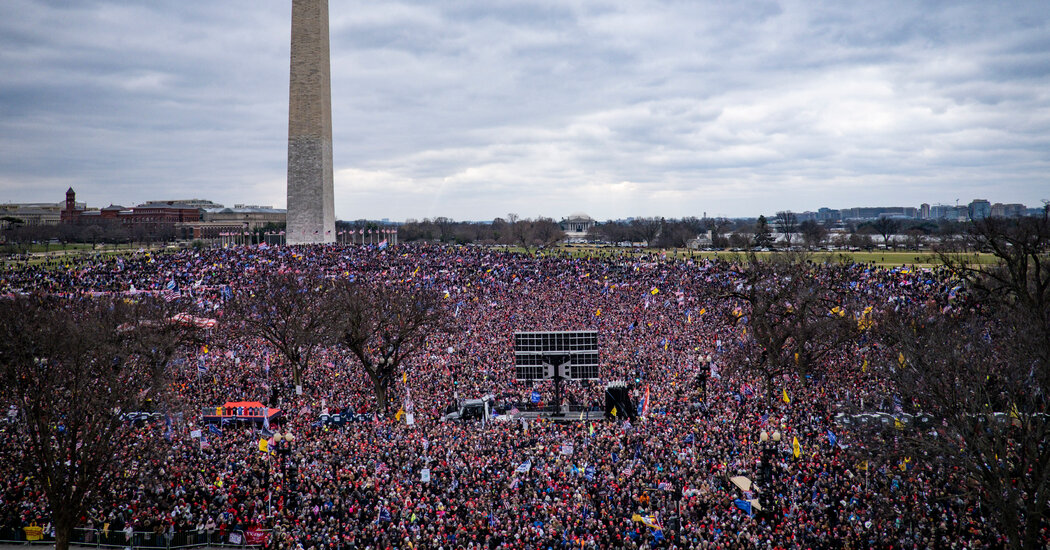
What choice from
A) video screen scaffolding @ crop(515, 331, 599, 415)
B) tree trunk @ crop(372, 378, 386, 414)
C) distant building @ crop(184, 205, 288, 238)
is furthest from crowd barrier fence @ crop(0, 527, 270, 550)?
distant building @ crop(184, 205, 288, 238)

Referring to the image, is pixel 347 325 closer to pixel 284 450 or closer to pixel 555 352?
pixel 555 352

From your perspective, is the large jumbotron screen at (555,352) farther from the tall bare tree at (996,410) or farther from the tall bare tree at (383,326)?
the tall bare tree at (996,410)

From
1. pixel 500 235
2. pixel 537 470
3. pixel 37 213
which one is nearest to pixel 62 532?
pixel 537 470

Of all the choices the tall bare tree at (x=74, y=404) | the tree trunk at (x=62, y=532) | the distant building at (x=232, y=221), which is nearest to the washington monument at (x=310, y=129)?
the tall bare tree at (x=74, y=404)

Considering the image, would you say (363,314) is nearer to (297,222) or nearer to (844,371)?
(844,371)

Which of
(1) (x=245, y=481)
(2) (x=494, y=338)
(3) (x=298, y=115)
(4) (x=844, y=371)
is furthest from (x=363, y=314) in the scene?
(3) (x=298, y=115)

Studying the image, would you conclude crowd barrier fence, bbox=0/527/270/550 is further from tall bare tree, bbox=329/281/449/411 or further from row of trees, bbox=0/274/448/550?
tall bare tree, bbox=329/281/449/411
